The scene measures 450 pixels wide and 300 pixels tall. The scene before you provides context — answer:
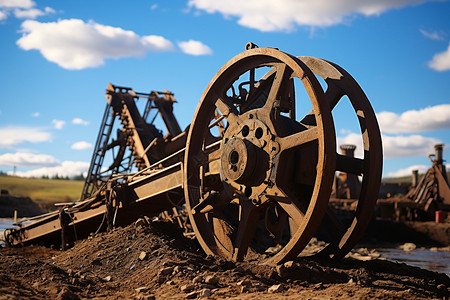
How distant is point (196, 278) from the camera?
5258 millimetres

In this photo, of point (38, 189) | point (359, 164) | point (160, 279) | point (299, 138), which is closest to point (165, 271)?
point (160, 279)

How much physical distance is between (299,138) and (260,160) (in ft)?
1.99

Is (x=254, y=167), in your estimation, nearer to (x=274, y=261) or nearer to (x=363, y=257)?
(x=274, y=261)

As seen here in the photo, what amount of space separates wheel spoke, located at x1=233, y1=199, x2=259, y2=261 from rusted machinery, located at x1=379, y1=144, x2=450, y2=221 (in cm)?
1571

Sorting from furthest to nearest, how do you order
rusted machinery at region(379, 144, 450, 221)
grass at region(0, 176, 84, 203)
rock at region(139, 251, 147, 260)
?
grass at region(0, 176, 84, 203), rusted machinery at region(379, 144, 450, 221), rock at region(139, 251, 147, 260)

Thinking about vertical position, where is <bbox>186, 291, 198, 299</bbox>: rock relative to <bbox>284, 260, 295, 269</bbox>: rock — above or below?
below

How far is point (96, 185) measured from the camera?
14.8 metres

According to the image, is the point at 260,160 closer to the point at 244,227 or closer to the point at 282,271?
the point at 244,227

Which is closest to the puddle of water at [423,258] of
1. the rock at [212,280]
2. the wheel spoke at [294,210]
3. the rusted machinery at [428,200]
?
the rusted machinery at [428,200]

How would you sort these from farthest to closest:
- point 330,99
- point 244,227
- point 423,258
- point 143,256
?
point 423,258, point 330,99, point 143,256, point 244,227

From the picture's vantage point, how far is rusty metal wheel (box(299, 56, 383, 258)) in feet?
19.8

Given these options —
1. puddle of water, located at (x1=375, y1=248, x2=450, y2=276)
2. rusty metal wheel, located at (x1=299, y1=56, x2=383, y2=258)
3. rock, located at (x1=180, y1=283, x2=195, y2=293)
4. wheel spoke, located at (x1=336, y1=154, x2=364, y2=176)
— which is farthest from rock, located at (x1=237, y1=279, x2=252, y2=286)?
puddle of water, located at (x1=375, y1=248, x2=450, y2=276)

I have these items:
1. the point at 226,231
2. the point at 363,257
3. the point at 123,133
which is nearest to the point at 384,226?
the point at 363,257

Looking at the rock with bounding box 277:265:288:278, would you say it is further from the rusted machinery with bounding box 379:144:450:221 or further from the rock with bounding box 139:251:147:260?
the rusted machinery with bounding box 379:144:450:221
